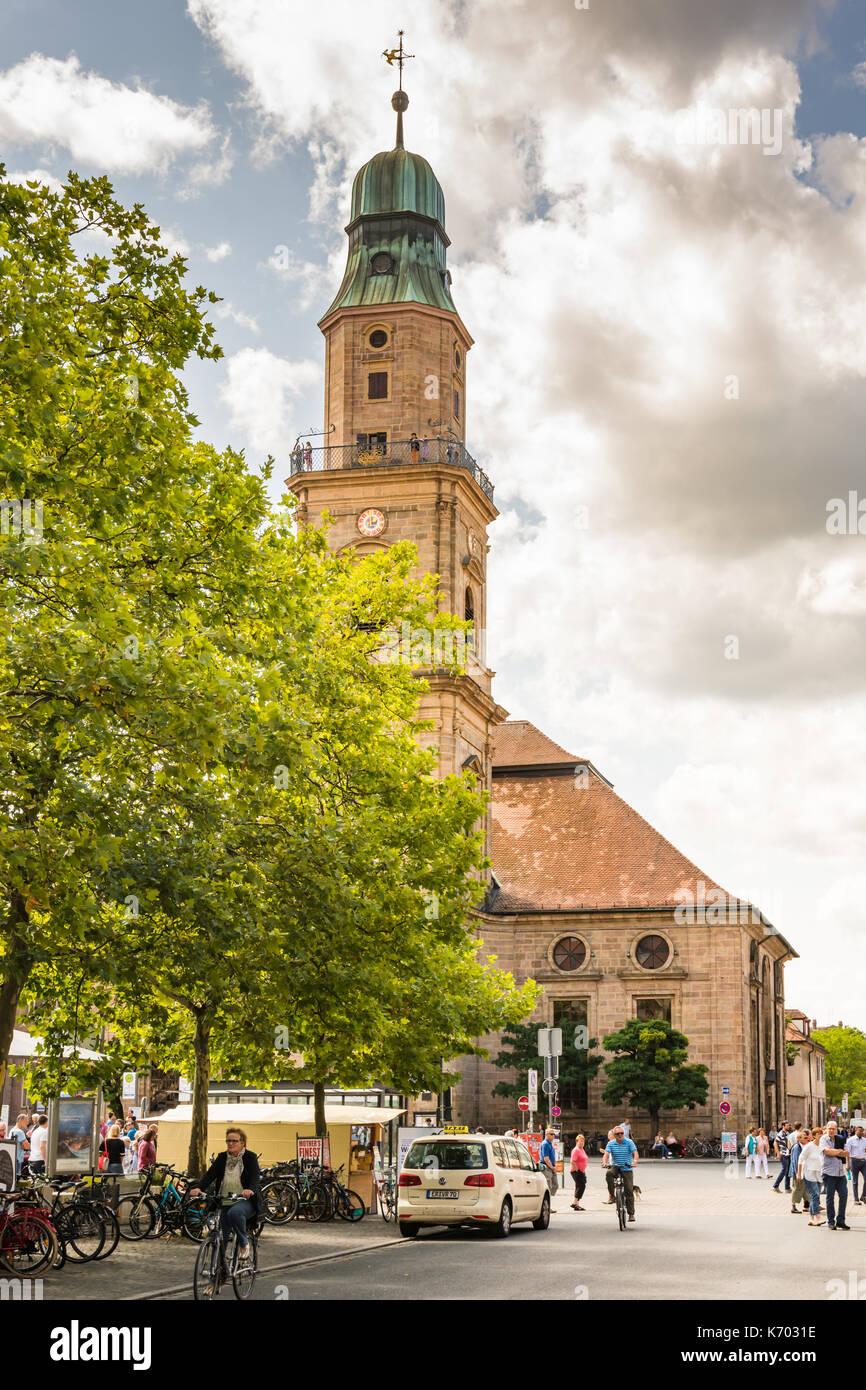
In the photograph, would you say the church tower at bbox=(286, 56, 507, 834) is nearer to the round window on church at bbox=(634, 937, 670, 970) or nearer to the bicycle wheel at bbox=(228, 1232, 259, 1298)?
the round window on church at bbox=(634, 937, 670, 970)

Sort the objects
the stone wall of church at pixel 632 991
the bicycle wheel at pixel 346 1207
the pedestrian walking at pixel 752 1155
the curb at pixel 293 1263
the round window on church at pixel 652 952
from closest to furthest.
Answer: the curb at pixel 293 1263, the bicycle wheel at pixel 346 1207, the pedestrian walking at pixel 752 1155, the stone wall of church at pixel 632 991, the round window on church at pixel 652 952

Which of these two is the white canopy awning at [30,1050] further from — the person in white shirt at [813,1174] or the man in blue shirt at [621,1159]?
the person in white shirt at [813,1174]

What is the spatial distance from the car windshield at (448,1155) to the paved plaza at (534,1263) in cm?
109

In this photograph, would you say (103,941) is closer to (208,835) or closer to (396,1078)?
(208,835)

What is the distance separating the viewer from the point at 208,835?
17.8 meters

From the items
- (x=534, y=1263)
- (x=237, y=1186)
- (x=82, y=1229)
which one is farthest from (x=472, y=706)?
(x=237, y=1186)

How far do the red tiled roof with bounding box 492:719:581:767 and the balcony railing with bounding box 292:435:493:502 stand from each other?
17.0 m

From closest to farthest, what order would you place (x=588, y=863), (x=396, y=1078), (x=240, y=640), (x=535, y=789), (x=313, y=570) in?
(x=240, y=640) < (x=313, y=570) < (x=396, y=1078) < (x=588, y=863) < (x=535, y=789)

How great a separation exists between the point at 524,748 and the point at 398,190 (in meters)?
27.2

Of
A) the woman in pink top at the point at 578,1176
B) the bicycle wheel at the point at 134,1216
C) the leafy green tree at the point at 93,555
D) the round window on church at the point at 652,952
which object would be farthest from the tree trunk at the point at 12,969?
the round window on church at the point at 652,952

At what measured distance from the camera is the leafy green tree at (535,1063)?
2413 inches

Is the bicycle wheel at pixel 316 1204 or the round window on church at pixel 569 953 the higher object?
the round window on church at pixel 569 953
